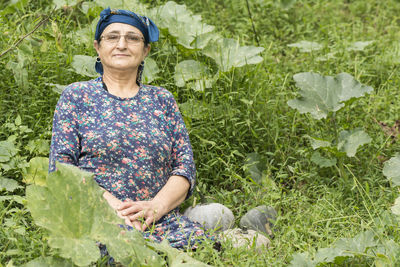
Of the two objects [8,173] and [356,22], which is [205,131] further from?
[356,22]

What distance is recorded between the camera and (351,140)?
10.6 feet

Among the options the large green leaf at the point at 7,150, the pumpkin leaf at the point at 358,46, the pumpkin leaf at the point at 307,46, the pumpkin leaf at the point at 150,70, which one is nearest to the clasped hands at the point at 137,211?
the large green leaf at the point at 7,150

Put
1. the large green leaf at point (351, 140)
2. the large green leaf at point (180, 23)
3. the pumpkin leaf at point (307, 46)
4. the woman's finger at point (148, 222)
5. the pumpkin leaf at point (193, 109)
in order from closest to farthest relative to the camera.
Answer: the woman's finger at point (148, 222), the large green leaf at point (351, 140), the pumpkin leaf at point (193, 109), the large green leaf at point (180, 23), the pumpkin leaf at point (307, 46)

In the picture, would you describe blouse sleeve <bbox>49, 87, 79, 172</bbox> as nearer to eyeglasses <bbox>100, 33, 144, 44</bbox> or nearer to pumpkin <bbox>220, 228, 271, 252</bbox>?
eyeglasses <bbox>100, 33, 144, 44</bbox>

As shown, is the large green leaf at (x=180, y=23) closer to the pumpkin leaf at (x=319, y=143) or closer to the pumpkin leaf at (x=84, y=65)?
the pumpkin leaf at (x=84, y=65)

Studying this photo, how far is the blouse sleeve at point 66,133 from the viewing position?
2555mm

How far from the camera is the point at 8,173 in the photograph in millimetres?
3008

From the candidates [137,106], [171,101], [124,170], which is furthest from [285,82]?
[124,170]

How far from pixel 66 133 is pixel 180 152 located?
63 cm

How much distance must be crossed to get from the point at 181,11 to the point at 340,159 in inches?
64.6

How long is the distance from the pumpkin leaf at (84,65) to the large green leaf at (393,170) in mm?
1874

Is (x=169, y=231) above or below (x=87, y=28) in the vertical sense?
below

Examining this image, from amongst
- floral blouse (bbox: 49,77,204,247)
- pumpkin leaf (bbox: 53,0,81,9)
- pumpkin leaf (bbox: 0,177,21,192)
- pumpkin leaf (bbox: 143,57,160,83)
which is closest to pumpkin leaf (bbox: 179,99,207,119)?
pumpkin leaf (bbox: 143,57,160,83)

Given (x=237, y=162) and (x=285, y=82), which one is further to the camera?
(x=285, y=82)
